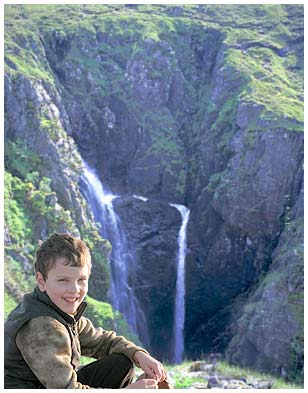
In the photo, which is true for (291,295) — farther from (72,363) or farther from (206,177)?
(72,363)

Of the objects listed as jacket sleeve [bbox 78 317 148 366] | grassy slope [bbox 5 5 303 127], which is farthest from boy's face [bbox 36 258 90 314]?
grassy slope [bbox 5 5 303 127]

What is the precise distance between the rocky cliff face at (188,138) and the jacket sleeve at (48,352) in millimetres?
15737

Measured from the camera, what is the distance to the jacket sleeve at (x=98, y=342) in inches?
105

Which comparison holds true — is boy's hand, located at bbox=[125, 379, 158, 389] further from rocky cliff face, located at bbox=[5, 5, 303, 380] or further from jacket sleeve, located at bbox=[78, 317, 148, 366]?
rocky cliff face, located at bbox=[5, 5, 303, 380]

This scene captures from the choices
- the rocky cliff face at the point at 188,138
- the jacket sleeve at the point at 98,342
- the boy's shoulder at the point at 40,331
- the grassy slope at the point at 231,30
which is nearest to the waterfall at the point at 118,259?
the rocky cliff face at the point at 188,138

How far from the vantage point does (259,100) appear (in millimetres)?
22828

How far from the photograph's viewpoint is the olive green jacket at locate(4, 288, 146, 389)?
2.24m

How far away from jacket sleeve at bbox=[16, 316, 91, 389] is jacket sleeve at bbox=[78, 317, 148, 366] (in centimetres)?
38

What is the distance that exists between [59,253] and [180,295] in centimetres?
2066

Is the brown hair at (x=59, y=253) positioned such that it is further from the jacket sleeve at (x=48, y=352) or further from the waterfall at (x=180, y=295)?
the waterfall at (x=180, y=295)

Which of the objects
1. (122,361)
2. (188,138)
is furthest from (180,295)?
(122,361)

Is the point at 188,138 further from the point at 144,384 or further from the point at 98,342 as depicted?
the point at 144,384

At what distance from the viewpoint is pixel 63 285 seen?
7.85 feet

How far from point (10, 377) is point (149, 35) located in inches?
984
